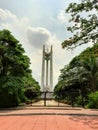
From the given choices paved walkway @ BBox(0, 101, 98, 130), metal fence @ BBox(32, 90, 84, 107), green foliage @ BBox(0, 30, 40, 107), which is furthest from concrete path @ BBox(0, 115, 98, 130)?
metal fence @ BBox(32, 90, 84, 107)

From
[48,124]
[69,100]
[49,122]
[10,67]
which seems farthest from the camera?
[69,100]

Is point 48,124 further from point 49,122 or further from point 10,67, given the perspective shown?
point 10,67

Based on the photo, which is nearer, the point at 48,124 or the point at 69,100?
the point at 48,124

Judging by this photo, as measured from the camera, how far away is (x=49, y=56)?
420ft

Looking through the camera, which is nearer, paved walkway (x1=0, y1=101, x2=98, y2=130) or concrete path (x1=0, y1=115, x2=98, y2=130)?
concrete path (x1=0, y1=115, x2=98, y2=130)

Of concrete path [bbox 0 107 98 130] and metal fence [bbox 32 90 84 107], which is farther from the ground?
metal fence [bbox 32 90 84 107]

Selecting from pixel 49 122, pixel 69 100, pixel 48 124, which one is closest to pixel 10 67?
pixel 69 100

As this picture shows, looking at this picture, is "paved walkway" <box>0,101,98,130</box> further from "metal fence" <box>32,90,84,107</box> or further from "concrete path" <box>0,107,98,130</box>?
"metal fence" <box>32,90,84,107</box>

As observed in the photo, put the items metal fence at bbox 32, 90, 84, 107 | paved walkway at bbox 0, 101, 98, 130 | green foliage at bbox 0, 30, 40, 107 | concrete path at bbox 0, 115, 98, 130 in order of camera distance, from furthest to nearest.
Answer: metal fence at bbox 32, 90, 84, 107 → green foliage at bbox 0, 30, 40, 107 → paved walkway at bbox 0, 101, 98, 130 → concrete path at bbox 0, 115, 98, 130

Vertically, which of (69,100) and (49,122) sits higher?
(69,100)

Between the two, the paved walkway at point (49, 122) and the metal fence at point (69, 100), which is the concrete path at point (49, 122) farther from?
the metal fence at point (69, 100)

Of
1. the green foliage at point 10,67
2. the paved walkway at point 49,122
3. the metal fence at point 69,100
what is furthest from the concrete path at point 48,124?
the metal fence at point 69,100

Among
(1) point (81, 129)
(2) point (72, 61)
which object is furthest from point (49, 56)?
(1) point (81, 129)

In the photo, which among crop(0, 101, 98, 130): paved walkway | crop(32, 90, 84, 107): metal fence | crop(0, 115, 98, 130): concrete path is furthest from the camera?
crop(32, 90, 84, 107): metal fence
